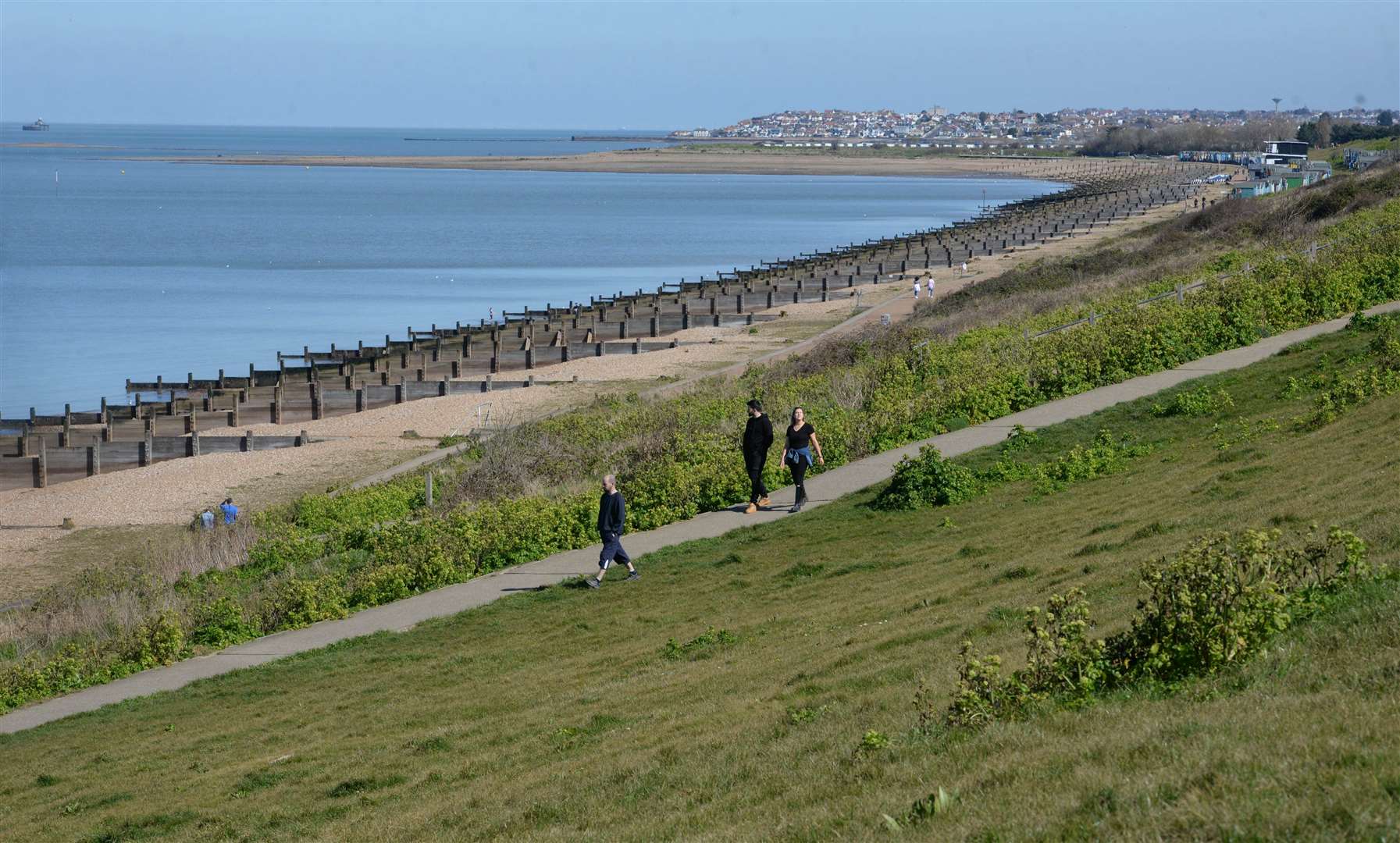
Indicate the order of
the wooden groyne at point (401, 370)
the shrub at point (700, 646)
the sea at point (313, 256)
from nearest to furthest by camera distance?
the shrub at point (700, 646)
the wooden groyne at point (401, 370)
the sea at point (313, 256)

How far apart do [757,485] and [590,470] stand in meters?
5.94

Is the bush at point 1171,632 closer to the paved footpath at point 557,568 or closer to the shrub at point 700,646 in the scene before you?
the shrub at point 700,646

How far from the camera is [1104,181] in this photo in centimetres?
17525

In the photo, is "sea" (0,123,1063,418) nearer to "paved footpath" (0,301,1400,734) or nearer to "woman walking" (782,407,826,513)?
"paved footpath" (0,301,1400,734)

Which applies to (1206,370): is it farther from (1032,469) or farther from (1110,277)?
(1110,277)

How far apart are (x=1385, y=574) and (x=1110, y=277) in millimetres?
37524

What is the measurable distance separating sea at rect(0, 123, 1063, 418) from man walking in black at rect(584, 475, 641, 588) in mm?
34189

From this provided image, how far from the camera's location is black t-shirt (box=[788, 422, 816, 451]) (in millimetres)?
18719

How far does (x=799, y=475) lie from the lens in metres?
18.8

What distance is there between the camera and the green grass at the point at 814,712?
265 inches

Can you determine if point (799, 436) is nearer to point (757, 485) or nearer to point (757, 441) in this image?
point (757, 441)

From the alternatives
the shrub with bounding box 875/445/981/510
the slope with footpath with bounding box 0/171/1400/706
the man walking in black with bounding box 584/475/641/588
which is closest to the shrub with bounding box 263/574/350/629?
the slope with footpath with bounding box 0/171/1400/706

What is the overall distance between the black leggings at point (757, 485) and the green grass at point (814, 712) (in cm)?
86

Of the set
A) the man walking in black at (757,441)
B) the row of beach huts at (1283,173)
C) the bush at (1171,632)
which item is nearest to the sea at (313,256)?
the row of beach huts at (1283,173)
